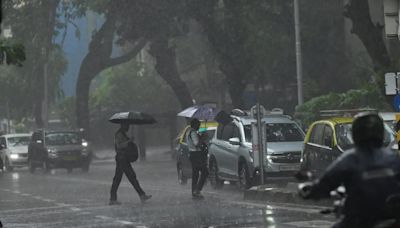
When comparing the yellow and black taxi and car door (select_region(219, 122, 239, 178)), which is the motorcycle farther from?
car door (select_region(219, 122, 239, 178))

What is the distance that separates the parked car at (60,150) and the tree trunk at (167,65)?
511 cm

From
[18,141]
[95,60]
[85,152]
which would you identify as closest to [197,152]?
[85,152]

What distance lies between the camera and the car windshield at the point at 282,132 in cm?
2538

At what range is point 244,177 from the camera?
2441 cm

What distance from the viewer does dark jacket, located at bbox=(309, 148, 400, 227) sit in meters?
6.66

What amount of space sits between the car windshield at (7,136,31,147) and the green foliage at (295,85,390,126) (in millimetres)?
21518

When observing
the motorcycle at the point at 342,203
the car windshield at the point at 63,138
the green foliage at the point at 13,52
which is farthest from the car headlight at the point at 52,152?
the motorcycle at the point at 342,203

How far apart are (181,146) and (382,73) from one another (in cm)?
582

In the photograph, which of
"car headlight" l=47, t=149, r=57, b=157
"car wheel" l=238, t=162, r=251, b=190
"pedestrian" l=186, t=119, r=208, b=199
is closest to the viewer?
"pedestrian" l=186, t=119, r=208, b=199

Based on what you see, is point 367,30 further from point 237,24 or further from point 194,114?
point 237,24

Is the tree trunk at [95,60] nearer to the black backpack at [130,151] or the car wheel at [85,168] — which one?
the car wheel at [85,168]

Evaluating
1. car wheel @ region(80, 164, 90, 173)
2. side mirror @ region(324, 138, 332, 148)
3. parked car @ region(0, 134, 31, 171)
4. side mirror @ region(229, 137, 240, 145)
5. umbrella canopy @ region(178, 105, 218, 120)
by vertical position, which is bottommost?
car wheel @ region(80, 164, 90, 173)

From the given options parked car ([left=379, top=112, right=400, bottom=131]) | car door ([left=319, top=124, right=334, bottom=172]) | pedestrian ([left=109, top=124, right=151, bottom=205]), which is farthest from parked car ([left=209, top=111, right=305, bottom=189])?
pedestrian ([left=109, top=124, right=151, bottom=205])

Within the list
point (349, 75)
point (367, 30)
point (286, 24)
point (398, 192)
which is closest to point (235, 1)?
point (286, 24)
